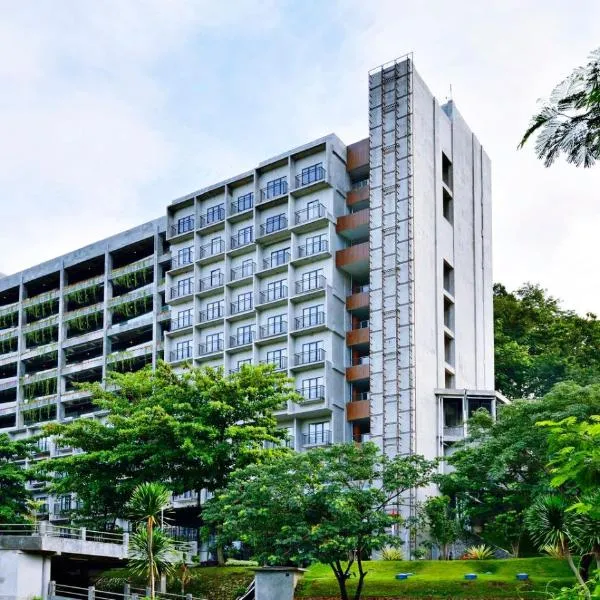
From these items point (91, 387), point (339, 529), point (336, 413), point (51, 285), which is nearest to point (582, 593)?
point (339, 529)

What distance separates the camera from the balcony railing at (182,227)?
69.5m

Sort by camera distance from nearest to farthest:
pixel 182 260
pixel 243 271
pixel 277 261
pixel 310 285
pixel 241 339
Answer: pixel 310 285 → pixel 277 261 → pixel 241 339 → pixel 243 271 → pixel 182 260

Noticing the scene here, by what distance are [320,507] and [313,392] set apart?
894 inches

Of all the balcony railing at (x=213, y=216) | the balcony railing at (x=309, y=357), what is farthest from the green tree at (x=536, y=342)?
the balcony railing at (x=213, y=216)

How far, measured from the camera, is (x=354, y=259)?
59812mm

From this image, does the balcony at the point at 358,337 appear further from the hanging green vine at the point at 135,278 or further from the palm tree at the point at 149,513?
the palm tree at the point at 149,513

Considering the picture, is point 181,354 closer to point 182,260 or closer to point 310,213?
point 182,260

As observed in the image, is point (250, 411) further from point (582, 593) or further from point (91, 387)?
point (582, 593)

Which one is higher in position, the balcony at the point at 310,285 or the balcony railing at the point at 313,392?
the balcony at the point at 310,285

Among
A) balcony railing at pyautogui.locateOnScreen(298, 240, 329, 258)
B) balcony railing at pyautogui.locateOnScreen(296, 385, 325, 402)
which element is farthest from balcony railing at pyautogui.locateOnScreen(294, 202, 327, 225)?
balcony railing at pyautogui.locateOnScreen(296, 385, 325, 402)

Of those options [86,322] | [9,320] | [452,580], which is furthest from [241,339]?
[452,580]

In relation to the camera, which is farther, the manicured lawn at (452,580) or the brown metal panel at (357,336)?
the brown metal panel at (357,336)

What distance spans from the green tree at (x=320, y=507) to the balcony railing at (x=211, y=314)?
28.0 m

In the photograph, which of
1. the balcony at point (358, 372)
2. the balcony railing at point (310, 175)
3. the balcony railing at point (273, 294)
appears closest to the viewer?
the balcony at point (358, 372)
